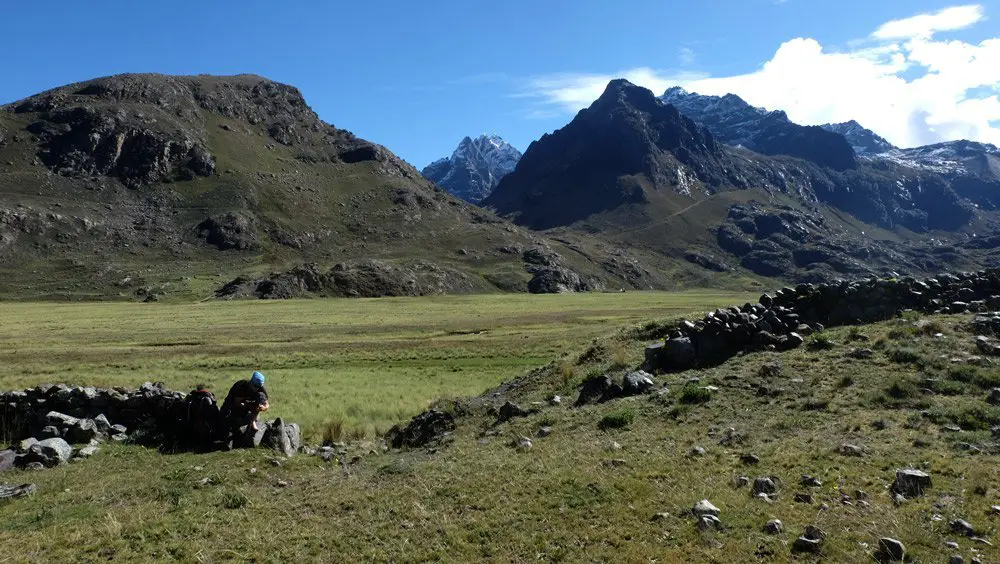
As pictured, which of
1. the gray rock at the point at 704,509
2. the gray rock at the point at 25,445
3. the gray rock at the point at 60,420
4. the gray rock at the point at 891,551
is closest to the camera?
the gray rock at the point at 891,551

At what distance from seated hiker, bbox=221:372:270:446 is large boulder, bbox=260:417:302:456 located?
0.48 m

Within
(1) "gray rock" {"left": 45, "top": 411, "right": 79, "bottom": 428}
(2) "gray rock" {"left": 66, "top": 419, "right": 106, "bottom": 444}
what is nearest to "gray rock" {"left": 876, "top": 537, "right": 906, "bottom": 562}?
(2) "gray rock" {"left": 66, "top": 419, "right": 106, "bottom": 444}

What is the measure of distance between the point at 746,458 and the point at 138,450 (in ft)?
52.9

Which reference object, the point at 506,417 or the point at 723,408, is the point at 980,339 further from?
the point at 506,417

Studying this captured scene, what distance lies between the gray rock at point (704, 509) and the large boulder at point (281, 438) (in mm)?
11147

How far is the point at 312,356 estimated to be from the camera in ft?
154

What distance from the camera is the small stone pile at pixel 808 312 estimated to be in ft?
64.4

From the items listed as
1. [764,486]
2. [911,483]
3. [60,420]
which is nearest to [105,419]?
[60,420]

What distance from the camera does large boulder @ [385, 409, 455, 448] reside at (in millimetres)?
17172

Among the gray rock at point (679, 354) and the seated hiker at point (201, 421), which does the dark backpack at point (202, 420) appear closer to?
the seated hiker at point (201, 421)

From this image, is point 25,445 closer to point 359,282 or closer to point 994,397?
point 994,397

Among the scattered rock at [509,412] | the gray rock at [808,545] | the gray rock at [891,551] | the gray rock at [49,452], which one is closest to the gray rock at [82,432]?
the gray rock at [49,452]

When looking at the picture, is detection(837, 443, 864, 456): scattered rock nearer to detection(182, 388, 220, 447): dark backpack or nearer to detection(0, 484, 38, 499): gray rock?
detection(182, 388, 220, 447): dark backpack

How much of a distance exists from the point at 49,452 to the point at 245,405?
486cm
